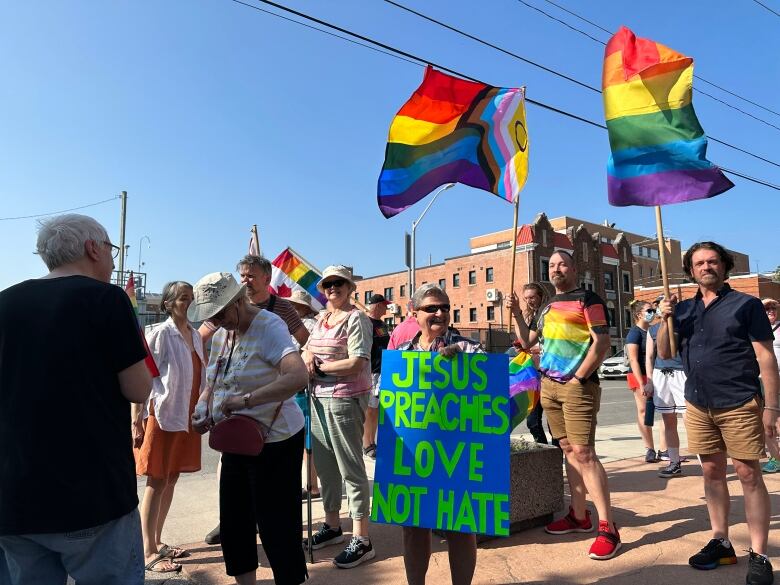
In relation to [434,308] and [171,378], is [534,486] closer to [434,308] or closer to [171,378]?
[434,308]

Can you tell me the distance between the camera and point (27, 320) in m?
2.09

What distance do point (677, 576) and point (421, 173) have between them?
3.53 meters

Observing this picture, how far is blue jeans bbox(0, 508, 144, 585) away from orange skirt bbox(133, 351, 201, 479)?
174cm

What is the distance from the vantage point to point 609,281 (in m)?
51.0

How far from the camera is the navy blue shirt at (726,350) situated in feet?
11.4

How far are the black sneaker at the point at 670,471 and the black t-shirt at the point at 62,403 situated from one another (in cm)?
571

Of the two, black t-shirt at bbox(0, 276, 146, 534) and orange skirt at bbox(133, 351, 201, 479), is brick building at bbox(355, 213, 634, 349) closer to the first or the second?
orange skirt at bbox(133, 351, 201, 479)

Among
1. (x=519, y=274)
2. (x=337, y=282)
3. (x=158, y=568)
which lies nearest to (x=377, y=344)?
(x=337, y=282)

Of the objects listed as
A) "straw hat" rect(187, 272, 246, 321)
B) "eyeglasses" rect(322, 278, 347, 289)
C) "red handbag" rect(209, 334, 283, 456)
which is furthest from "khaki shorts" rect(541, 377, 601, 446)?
"straw hat" rect(187, 272, 246, 321)

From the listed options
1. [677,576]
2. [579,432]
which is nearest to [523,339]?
[579,432]

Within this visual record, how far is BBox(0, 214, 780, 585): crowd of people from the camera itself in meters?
2.07

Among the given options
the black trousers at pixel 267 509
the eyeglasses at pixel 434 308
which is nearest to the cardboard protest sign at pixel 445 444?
the eyeglasses at pixel 434 308

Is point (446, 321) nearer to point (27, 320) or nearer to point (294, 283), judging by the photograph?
point (27, 320)

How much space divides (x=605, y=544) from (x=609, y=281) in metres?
50.7
